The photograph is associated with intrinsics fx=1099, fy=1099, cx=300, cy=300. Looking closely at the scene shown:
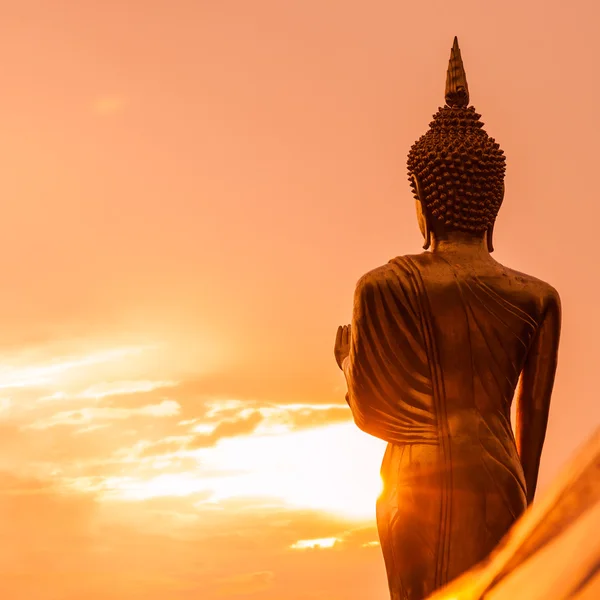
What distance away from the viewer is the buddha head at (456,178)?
5.20 m

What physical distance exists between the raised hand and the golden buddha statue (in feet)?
0.22

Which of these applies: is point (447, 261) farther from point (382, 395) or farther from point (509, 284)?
point (382, 395)

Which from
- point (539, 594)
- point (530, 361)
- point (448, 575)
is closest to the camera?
point (539, 594)

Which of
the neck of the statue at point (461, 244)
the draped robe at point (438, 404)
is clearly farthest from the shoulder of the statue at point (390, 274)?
the neck of the statue at point (461, 244)

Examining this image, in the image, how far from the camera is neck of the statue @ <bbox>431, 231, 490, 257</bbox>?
5.19m

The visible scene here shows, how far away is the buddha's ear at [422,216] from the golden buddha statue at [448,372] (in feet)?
0.12

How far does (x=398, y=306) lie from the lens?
5012 millimetres

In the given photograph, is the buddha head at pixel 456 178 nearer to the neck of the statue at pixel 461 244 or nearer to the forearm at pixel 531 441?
the neck of the statue at pixel 461 244

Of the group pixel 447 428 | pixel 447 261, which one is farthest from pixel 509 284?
pixel 447 428

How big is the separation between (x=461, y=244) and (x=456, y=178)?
1.03ft

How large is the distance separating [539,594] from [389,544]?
4.01 metres

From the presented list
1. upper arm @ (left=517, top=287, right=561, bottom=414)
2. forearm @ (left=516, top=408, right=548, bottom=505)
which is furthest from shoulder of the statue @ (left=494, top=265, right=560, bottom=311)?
forearm @ (left=516, top=408, right=548, bottom=505)

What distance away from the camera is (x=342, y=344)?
535 centimetres

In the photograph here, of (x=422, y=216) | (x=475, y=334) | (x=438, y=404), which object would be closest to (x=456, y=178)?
(x=422, y=216)
